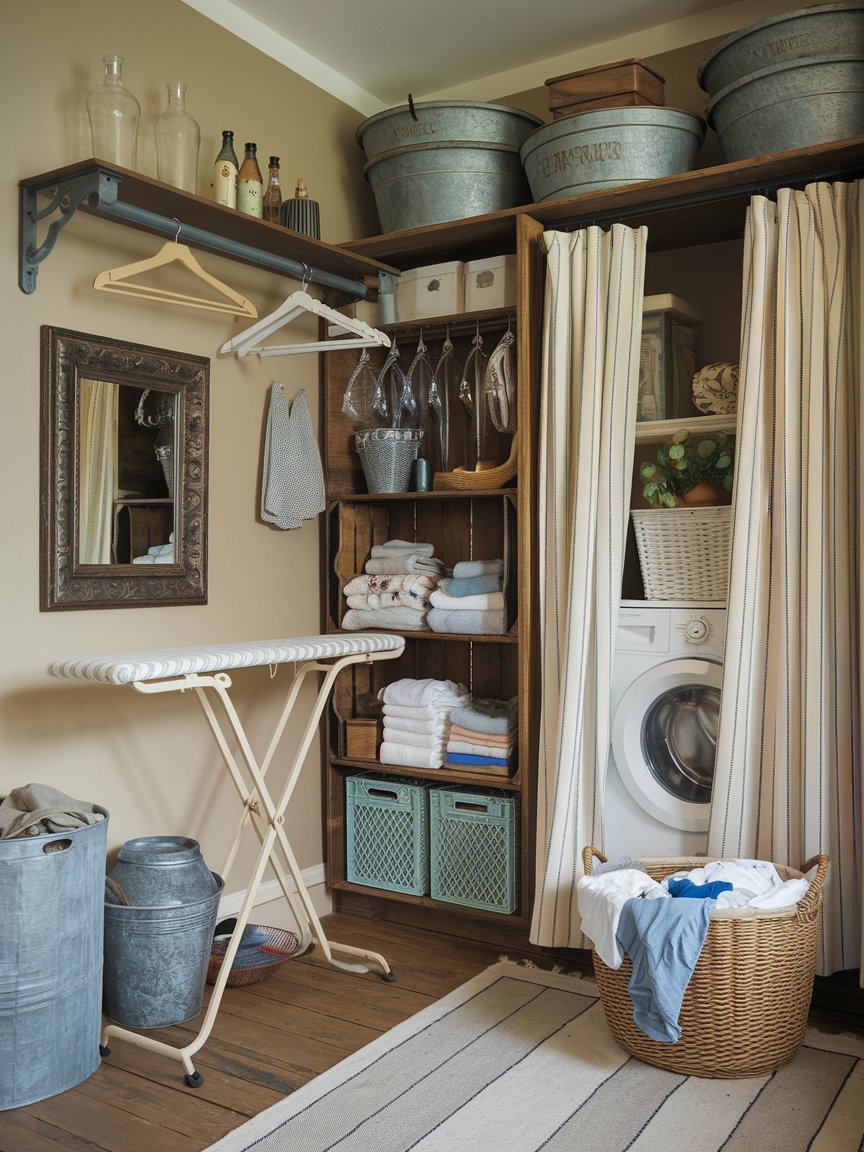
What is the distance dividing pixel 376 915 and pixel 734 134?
8.62 ft

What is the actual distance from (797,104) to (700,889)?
6.47 ft

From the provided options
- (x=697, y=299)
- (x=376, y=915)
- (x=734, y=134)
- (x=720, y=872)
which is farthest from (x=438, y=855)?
(x=734, y=134)

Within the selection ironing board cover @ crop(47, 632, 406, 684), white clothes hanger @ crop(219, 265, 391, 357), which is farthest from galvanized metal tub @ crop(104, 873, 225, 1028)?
white clothes hanger @ crop(219, 265, 391, 357)

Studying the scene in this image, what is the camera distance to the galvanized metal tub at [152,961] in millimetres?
2613

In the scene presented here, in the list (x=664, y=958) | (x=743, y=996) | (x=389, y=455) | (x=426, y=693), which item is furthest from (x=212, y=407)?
(x=743, y=996)

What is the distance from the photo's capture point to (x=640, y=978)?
2373mm

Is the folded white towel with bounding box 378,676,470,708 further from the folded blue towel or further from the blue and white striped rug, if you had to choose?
the folded blue towel

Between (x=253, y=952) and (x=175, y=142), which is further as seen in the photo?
(x=253, y=952)

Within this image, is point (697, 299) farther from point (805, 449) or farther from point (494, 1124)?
point (494, 1124)

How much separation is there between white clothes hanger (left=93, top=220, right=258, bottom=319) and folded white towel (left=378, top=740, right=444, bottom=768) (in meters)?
1.40

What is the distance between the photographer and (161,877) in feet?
8.73

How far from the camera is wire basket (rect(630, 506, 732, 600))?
2922 mm

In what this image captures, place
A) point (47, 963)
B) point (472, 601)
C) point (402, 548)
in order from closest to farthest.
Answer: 1. point (47, 963)
2. point (472, 601)
3. point (402, 548)

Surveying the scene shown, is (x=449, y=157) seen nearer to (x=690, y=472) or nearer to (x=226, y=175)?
(x=226, y=175)
